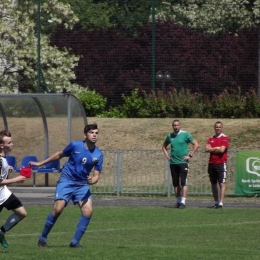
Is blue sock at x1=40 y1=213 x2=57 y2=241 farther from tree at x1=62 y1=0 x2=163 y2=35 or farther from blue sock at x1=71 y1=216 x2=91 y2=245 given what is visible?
tree at x1=62 y1=0 x2=163 y2=35

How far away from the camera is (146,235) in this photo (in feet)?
47.0

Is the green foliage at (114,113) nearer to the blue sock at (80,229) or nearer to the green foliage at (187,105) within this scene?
the green foliage at (187,105)

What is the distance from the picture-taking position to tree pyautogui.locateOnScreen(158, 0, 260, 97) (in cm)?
4059

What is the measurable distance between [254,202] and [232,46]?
14.3 metres

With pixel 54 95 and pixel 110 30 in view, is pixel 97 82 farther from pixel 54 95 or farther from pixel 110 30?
pixel 54 95

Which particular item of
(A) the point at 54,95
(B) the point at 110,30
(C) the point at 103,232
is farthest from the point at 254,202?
(B) the point at 110,30

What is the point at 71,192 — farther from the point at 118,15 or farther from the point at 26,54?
the point at 118,15

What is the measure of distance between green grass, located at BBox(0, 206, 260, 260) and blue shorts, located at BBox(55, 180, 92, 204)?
70cm

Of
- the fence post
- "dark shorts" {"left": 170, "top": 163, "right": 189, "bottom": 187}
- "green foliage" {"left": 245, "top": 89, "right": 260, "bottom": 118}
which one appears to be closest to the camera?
"dark shorts" {"left": 170, "top": 163, "right": 189, "bottom": 187}

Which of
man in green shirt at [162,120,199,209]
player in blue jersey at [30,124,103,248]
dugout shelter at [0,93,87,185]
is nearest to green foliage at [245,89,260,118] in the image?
dugout shelter at [0,93,87,185]

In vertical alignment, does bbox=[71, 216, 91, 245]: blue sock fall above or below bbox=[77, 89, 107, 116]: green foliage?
below

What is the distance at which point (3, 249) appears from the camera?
39.8ft

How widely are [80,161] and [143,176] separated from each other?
39.9ft

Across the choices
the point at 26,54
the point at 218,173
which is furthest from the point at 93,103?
the point at 218,173
